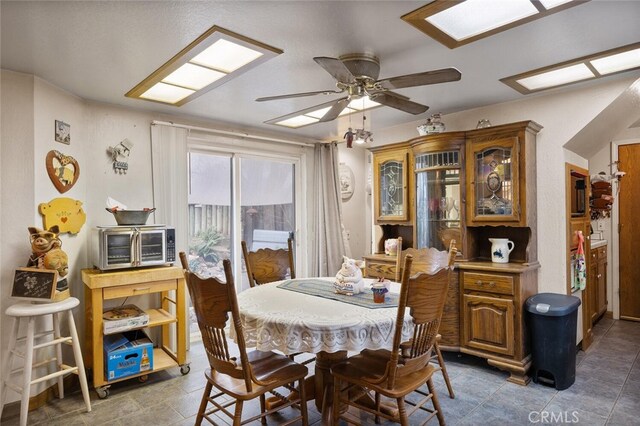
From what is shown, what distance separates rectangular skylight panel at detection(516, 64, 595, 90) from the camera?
253 cm

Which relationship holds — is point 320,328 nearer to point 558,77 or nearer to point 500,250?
point 500,250

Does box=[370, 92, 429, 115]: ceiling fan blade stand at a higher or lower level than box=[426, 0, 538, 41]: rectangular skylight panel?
lower

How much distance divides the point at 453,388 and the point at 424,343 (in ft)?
3.74

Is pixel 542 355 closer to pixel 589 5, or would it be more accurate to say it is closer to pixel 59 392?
pixel 589 5

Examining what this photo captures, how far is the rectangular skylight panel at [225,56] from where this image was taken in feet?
6.95

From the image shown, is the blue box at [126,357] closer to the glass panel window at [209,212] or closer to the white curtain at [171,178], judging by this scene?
the white curtain at [171,178]

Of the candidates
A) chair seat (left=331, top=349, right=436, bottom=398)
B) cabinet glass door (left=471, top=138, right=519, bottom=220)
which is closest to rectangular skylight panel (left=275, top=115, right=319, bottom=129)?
cabinet glass door (left=471, top=138, right=519, bottom=220)

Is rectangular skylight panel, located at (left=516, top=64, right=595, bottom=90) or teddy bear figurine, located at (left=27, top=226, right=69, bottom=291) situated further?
rectangular skylight panel, located at (left=516, top=64, right=595, bottom=90)

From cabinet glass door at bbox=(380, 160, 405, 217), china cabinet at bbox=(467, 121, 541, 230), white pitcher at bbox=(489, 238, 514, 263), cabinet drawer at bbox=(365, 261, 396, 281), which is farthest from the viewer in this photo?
cabinet glass door at bbox=(380, 160, 405, 217)

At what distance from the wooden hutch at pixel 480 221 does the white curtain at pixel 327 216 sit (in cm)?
94

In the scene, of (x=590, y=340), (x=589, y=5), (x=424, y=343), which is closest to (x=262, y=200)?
(x=424, y=343)

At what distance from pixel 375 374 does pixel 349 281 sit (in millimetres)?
592

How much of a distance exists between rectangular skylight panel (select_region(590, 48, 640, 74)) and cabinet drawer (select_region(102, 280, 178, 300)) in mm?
3435

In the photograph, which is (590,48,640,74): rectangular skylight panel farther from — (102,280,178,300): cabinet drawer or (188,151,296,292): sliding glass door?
(102,280,178,300): cabinet drawer
